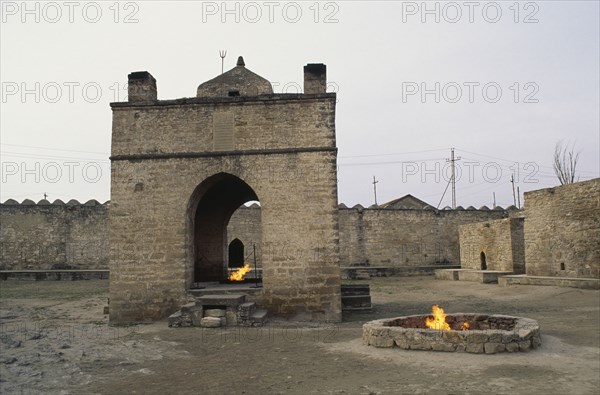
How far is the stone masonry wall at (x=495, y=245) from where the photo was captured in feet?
69.6

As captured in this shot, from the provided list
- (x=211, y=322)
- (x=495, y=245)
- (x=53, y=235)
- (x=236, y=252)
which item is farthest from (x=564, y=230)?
(x=53, y=235)

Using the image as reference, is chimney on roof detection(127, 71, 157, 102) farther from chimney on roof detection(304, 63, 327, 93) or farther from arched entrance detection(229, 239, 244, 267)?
arched entrance detection(229, 239, 244, 267)

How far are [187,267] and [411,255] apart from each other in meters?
19.4

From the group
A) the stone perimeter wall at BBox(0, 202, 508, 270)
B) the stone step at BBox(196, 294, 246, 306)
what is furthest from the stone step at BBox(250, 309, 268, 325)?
the stone perimeter wall at BBox(0, 202, 508, 270)

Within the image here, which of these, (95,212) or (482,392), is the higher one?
(95,212)

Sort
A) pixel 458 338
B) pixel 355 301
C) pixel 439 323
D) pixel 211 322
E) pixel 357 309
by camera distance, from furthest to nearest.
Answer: pixel 355 301, pixel 357 309, pixel 211 322, pixel 439 323, pixel 458 338

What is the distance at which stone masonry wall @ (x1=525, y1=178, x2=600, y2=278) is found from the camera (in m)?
15.9

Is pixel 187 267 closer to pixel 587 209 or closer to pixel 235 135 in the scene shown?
pixel 235 135

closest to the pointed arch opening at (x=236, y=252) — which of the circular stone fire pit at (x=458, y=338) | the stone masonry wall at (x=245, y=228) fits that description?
the stone masonry wall at (x=245, y=228)

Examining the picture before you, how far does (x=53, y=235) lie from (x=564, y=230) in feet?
80.4

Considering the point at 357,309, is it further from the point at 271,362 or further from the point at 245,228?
the point at 245,228

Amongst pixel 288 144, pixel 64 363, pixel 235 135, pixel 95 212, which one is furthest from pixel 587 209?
pixel 95 212

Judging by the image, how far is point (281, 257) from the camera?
36.8 feet

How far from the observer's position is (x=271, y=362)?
7.33 meters
